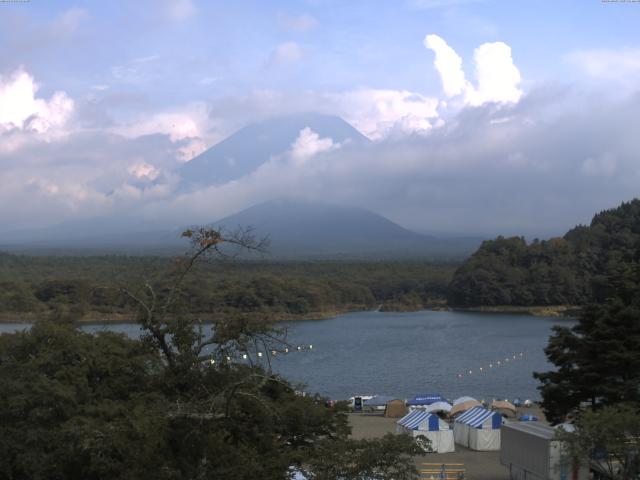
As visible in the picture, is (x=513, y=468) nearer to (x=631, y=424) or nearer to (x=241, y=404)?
(x=631, y=424)

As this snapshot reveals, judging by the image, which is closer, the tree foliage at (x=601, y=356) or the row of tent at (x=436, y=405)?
the tree foliage at (x=601, y=356)

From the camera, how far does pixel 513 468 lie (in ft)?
31.3

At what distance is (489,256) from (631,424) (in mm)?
49217

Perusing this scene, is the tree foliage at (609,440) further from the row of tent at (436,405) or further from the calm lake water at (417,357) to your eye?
the row of tent at (436,405)

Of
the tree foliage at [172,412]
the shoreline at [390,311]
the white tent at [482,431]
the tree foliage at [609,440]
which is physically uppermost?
the tree foliage at [172,412]

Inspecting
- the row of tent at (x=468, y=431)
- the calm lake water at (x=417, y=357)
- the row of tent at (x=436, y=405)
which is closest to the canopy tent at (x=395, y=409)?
the row of tent at (x=436, y=405)

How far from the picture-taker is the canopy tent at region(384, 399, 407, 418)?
15.7 m

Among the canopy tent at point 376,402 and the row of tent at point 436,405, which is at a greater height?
the row of tent at point 436,405

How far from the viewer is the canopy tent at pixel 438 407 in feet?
50.4

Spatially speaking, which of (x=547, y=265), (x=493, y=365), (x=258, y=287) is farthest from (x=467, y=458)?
(x=547, y=265)

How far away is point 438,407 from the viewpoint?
15.5 meters

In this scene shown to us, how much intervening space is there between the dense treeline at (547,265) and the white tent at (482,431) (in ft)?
119

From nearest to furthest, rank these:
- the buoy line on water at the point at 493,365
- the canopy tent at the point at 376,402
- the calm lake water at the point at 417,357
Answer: the canopy tent at the point at 376,402, the calm lake water at the point at 417,357, the buoy line on water at the point at 493,365

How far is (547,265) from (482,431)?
44.3m
